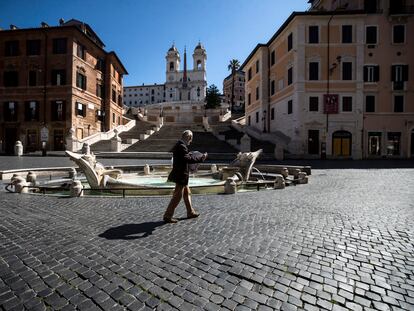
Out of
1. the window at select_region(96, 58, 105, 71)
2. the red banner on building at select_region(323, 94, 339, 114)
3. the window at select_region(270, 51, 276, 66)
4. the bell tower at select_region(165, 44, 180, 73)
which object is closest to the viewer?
the red banner on building at select_region(323, 94, 339, 114)

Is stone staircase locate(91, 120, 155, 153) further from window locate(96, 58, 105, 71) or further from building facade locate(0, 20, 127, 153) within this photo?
window locate(96, 58, 105, 71)

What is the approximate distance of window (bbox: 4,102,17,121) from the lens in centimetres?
3678

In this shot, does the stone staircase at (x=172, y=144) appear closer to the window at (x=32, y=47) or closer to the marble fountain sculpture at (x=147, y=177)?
the marble fountain sculpture at (x=147, y=177)

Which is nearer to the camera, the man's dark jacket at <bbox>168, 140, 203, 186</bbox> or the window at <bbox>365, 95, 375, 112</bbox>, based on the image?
the man's dark jacket at <bbox>168, 140, 203, 186</bbox>

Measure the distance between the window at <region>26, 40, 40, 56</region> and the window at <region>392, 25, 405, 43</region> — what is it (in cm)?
4249

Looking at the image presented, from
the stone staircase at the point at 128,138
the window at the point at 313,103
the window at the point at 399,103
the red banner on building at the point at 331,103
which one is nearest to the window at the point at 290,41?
the window at the point at 313,103

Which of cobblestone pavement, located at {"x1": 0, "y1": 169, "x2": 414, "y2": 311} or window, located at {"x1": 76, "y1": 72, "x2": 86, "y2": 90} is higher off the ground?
window, located at {"x1": 76, "y1": 72, "x2": 86, "y2": 90}

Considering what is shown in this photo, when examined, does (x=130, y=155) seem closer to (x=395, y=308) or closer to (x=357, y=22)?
(x=395, y=308)

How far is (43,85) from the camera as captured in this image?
36094 mm

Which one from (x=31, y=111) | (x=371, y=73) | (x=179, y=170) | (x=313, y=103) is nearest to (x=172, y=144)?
(x=313, y=103)

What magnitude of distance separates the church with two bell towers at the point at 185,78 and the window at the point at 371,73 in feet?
292

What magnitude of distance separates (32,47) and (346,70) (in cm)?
3842

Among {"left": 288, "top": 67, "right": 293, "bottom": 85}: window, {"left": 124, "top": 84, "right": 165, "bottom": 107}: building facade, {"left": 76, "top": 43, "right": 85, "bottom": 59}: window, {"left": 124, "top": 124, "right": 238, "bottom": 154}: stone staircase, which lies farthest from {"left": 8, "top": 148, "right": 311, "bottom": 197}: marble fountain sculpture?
{"left": 124, "top": 84, "right": 165, "bottom": 107}: building facade

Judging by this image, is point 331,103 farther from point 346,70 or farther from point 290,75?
point 290,75
